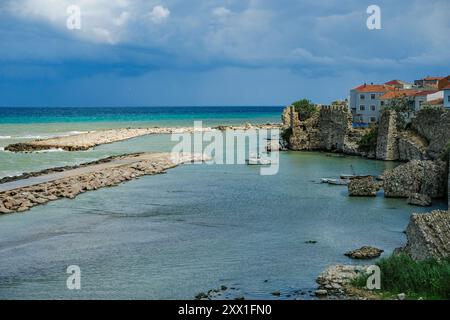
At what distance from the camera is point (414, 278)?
52.1 feet

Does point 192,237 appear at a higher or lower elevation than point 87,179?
lower

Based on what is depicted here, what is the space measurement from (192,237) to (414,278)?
36.1 feet

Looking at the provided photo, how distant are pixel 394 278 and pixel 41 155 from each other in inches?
1901

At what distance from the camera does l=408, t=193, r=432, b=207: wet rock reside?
31.4 metres

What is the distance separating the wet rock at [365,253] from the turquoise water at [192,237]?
336 mm

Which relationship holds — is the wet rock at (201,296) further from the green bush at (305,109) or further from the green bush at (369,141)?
the green bush at (305,109)

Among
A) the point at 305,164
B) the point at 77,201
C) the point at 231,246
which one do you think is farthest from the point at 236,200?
the point at 305,164

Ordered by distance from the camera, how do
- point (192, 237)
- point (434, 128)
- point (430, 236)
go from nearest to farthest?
point (430, 236), point (192, 237), point (434, 128)

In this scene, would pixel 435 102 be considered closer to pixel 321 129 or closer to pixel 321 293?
pixel 321 129

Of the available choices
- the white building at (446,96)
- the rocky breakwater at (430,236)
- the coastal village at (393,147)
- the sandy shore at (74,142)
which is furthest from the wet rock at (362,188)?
the sandy shore at (74,142)

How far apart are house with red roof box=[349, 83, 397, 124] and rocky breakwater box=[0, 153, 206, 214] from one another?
27793mm

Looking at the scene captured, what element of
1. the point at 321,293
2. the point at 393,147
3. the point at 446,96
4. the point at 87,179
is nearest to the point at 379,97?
the point at 446,96

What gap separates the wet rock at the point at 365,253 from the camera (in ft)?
69.6
